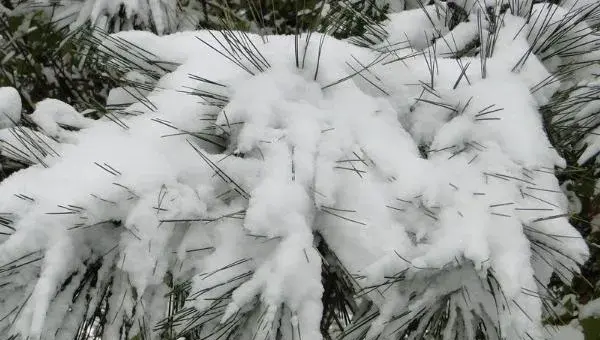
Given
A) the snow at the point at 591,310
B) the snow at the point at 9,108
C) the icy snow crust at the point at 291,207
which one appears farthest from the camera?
the snow at the point at 591,310

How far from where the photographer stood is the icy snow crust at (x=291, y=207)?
2.48 feet

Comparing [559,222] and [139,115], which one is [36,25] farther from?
[559,222]

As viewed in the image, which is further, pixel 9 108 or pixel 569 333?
pixel 569 333

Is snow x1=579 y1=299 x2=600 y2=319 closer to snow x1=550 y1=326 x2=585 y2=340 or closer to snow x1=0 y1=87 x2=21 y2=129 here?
snow x1=550 y1=326 x2=585 y2=340

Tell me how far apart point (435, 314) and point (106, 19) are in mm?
1582

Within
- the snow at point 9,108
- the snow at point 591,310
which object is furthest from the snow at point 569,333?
the snow at point 9,108

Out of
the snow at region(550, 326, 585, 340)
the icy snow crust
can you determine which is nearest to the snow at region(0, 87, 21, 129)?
the icy snow crust

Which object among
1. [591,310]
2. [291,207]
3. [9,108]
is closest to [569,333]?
[591,310]

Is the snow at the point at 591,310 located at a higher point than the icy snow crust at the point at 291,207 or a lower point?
lower

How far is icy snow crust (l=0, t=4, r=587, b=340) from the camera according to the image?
0.76 meters

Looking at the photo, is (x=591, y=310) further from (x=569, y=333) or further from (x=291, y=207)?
(x=291, y=207)

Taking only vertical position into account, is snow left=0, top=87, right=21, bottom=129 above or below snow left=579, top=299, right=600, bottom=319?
above

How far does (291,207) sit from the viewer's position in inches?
30.7

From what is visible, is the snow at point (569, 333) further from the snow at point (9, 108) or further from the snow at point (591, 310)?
the snow at point (9, 108)
